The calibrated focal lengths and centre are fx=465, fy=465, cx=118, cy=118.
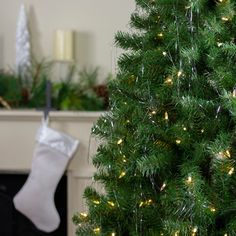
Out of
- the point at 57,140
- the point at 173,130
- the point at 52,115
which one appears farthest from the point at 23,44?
the point at 173,130

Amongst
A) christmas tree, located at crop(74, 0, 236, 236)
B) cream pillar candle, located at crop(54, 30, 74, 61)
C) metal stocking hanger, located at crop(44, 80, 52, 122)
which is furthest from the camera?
cream pillar candle, located at crop(54, 30, 74, 61)

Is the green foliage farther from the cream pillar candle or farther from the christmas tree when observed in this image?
the christmas tree

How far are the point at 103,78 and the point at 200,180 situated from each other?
1.73 metres

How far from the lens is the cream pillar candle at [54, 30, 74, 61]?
2613 mm

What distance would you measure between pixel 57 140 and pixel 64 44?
0.54m

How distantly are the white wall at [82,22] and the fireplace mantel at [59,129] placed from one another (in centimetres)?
37

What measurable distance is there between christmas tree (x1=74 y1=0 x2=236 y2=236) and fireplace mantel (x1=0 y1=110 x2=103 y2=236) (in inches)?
49.9

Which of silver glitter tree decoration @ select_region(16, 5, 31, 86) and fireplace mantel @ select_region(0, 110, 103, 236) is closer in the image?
fireplace mantel @ select_region(0, 110, 103, 236)

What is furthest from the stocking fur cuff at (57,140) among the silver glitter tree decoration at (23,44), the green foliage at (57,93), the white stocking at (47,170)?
the silver glitter tree decoration at (23,44)

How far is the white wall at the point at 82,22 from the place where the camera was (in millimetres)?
2699

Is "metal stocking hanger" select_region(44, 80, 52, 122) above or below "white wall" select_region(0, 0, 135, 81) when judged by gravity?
below

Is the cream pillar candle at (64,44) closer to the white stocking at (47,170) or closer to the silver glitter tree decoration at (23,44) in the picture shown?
the silver glitter tree decoration at (23,44)

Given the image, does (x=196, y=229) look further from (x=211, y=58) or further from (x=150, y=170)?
(x=211, y=58)

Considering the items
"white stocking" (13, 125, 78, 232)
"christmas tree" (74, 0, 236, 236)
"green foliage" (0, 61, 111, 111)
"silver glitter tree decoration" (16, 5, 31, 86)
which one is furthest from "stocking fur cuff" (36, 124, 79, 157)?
"christmas tree" (74, 0, 236, 236)
